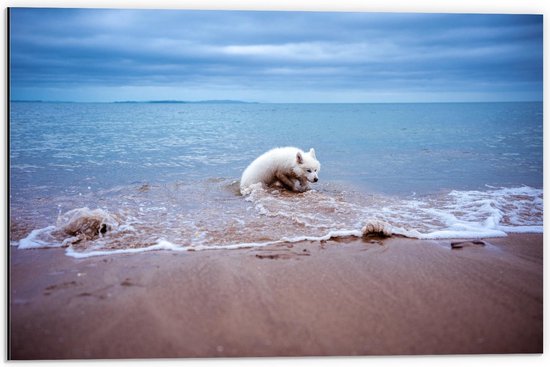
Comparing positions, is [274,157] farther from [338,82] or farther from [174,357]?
[174,357]

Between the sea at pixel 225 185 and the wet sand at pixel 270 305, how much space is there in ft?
1.83

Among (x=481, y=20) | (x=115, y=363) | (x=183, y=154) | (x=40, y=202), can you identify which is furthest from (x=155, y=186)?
(x=481, y=20)

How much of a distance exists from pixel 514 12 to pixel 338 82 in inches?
84.3

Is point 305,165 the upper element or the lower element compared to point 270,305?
upper

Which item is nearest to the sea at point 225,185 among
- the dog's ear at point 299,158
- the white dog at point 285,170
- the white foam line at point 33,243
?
the white foam line at point 33,243

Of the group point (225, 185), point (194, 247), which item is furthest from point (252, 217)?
point (225, 185)

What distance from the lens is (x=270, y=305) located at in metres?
3.28

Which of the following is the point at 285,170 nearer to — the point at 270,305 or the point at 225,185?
the point at 225,185

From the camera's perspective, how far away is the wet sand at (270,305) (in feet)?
10.0

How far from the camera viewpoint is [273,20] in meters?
4.41

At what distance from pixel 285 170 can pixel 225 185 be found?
107 centimetres

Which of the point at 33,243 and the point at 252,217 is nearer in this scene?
the point at 33,243

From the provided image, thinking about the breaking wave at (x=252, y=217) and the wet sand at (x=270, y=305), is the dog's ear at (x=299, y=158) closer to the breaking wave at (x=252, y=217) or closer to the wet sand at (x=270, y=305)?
the breaking wave at (x=252, y=217)

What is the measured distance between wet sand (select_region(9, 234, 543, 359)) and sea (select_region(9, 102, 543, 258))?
1.83ft
